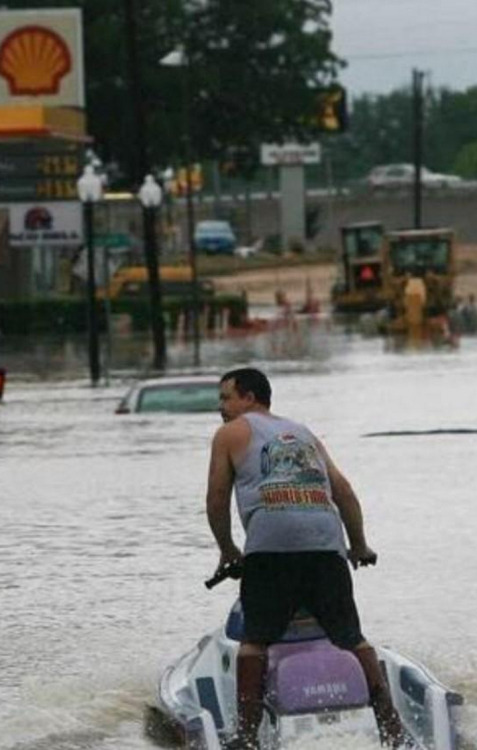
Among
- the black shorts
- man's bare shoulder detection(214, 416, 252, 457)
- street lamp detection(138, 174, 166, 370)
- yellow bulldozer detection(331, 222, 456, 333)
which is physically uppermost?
man's bare shoulder detection(214, 416, 252, 457)

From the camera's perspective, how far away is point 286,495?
12.5m

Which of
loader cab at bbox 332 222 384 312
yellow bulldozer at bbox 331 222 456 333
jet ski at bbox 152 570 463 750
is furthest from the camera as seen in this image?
loader cab at bbox 332 222 384 312

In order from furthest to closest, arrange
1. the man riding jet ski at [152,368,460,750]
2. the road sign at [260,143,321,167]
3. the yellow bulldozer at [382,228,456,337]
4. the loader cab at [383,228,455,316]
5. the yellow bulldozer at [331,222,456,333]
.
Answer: the road sign at [260,143,321,167], the loader cab at [383,228,455,316], the yellow bulldozer at [331,222,456,333], the yellow bulldozer at [382,228,456,337], the man riding jet ski at [152,368,460,750]

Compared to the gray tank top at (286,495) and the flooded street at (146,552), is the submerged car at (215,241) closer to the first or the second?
the flooded street at (146,552)

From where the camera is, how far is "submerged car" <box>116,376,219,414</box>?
3866 centimetres

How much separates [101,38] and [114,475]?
79.5 meters

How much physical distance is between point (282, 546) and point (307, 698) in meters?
0.68

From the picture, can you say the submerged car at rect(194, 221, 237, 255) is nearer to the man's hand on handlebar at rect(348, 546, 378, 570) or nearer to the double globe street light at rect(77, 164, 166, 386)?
the double globe street light at rect(77, 164, 166, 386)

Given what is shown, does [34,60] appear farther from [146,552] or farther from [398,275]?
[146,552]

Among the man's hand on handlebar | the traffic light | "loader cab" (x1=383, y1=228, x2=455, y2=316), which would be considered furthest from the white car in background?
the man's hand on handlebar

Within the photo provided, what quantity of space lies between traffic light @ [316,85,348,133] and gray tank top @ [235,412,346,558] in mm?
99461

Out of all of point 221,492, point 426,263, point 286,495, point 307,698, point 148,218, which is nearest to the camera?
point 307,698

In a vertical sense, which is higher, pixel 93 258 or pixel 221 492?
pixel 221 492

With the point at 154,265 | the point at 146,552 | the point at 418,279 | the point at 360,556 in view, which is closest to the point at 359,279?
the point at 418,279
